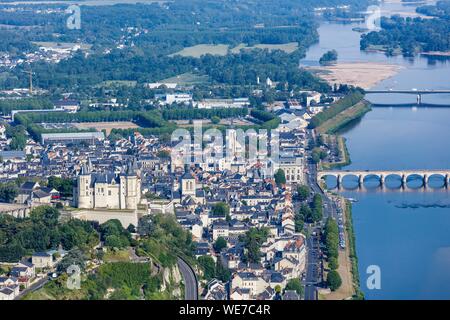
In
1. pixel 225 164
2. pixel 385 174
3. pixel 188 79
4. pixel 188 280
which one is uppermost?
pixel 188 280

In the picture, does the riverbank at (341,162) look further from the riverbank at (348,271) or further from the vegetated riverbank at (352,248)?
the riverbank at (348,271)

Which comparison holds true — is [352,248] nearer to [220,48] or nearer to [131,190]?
[131,190]

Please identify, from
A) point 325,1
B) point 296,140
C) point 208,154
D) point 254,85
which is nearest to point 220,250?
point 208,154

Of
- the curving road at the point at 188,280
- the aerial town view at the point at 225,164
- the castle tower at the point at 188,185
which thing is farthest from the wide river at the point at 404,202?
the castle tower at the point at 188,185

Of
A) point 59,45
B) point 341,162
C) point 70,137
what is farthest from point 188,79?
point 341,162

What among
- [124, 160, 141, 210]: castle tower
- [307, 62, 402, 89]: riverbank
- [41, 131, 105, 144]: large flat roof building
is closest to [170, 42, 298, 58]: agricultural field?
[307, 62, 402, 89]: riverbank

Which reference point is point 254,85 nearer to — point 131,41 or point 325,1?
point 131,41

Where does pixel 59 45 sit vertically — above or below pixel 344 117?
below
